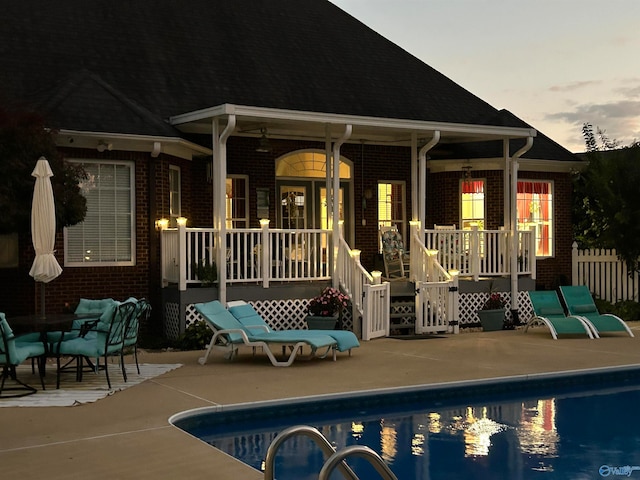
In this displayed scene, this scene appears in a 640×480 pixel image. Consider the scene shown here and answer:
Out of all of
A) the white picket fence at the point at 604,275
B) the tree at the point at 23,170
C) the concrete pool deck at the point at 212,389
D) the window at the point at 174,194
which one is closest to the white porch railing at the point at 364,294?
the concrete pool deck at the point at 212,389

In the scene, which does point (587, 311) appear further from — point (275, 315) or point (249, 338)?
point (249, 338)

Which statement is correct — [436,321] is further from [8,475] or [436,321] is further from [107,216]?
[8,475]

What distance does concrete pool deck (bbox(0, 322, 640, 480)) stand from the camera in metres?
6.73

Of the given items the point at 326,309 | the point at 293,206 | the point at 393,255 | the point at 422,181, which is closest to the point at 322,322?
the point at 326,309

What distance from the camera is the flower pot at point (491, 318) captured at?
16953 mm

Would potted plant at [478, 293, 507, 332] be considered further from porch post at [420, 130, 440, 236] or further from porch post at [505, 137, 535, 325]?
porch post at [420, 130, 440, 236]

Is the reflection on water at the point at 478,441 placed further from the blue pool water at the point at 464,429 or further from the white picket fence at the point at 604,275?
the white picket fence at the point at 604,275

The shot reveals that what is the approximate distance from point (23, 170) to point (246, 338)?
4.09m

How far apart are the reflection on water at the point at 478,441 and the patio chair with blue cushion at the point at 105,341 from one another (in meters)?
2.48

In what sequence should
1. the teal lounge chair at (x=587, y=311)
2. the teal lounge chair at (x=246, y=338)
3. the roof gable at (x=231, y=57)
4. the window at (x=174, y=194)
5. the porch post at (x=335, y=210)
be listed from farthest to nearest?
the roof gable at (x=231, y=57) < the window at (x=174, y=194) < the porch post at (x=335, y=210) < the teal lounge chair at (x=587, y=311) < the teal lounge chair at (x=246, y=338)

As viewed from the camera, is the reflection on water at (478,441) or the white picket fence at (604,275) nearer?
the reflection on water at (478,441)

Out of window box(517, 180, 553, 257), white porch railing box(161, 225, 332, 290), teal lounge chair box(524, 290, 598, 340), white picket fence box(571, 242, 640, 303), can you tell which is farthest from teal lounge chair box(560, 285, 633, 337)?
white porch railing box(161, 225, 332, 290)

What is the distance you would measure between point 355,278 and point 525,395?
5302mm

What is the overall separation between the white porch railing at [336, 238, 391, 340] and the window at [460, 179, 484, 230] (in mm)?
5292
